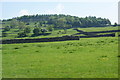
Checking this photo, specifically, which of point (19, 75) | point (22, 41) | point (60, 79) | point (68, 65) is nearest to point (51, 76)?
point (60, 79)

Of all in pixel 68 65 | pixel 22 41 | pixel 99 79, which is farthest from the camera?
pixel 22 41

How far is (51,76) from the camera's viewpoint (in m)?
19.4

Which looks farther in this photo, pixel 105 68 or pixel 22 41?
pixel 22 41

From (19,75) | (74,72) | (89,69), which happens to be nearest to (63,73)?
(74,72)

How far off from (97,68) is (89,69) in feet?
3.12

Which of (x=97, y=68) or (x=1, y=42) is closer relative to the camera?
(x=97, y=68)

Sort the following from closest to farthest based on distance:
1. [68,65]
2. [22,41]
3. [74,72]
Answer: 1. [74,72]
2. [68,65]
3. [22,41]

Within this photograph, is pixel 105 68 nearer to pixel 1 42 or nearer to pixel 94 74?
pixel 94 74

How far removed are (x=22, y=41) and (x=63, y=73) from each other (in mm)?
58022

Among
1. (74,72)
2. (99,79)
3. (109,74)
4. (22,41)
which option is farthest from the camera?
(22,41)

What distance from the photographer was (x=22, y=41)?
7656 centimetres

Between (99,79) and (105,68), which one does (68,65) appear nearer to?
(105,68)

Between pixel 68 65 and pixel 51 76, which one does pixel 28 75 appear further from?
pixel 68 65

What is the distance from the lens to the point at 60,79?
18281mm
